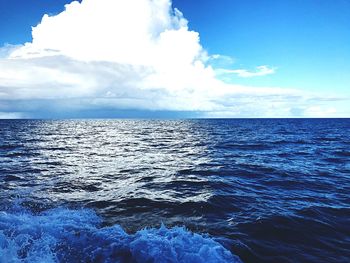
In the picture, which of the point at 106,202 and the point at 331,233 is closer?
the point at 331,233

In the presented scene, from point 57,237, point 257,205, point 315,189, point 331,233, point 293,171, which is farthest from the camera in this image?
point 293,171

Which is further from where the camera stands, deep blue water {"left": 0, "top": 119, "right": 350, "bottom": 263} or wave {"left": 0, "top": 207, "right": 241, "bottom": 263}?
deep blue water {"left": 0, "top": 119, "right": 350, "bottom": 263}

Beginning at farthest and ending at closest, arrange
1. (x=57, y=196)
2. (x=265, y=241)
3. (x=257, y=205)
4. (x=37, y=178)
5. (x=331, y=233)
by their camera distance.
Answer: (x=37, y=178)
(x=57, y=196)
(x=257, y=205)
(x=331, y=233)
(x=265, y=241)

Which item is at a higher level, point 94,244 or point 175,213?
point 94,244

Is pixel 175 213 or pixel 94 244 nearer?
pixel 94 244

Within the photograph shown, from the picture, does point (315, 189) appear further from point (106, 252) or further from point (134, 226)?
point (106, 252)

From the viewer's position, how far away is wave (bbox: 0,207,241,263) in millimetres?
7332

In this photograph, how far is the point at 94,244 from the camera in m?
8.18

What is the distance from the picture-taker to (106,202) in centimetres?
1304

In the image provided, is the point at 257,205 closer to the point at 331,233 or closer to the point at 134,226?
the point at 331,233

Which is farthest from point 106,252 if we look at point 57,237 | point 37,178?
point 37,178

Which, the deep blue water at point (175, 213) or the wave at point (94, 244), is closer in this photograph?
the wave at point (94, 244)

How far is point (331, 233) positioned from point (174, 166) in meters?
14.6

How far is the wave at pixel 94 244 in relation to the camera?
733cm
